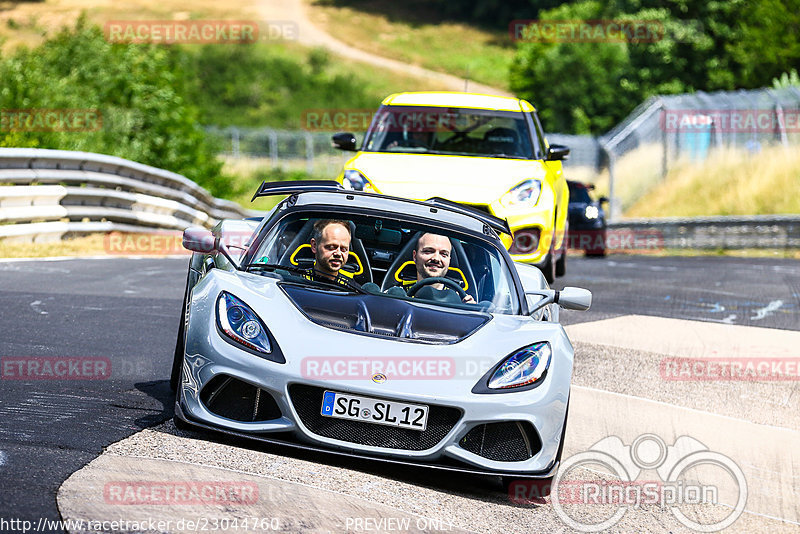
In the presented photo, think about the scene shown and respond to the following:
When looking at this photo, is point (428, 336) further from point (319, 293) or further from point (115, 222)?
point (115, 222)

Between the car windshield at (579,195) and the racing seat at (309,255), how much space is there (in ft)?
43.6

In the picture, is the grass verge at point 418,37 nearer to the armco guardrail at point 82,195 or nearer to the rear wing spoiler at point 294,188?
the armco guardrail at point 82,195

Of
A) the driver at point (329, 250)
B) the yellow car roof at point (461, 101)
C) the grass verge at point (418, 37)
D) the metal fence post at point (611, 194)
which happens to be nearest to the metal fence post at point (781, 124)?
the metal fence post at point (611, 194)

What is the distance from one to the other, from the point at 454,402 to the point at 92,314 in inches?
187

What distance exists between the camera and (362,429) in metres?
5.51

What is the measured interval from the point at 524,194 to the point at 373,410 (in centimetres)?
595

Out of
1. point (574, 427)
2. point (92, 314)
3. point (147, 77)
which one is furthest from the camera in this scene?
point (147, 77)

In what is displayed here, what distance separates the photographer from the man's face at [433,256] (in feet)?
21.9

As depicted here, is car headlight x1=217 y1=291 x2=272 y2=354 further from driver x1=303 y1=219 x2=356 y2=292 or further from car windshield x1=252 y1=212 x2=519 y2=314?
driver x1=303 y1=219 x2=356 y2=292

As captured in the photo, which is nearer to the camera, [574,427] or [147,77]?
[574,427]

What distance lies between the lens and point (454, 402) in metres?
5.48

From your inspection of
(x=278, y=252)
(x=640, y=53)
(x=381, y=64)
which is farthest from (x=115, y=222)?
(x=381, y=64)

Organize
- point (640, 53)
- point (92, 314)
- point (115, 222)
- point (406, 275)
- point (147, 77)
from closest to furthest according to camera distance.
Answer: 1. point (406, 275)
2. point (92, 314)
3. point (115, 222)
4. point (147, 77)
5. point (640, 53)

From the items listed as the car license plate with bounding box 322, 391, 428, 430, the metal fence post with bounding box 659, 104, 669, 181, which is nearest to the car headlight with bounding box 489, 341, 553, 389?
the car license plate with bounding box 322, 391, 428, 430
